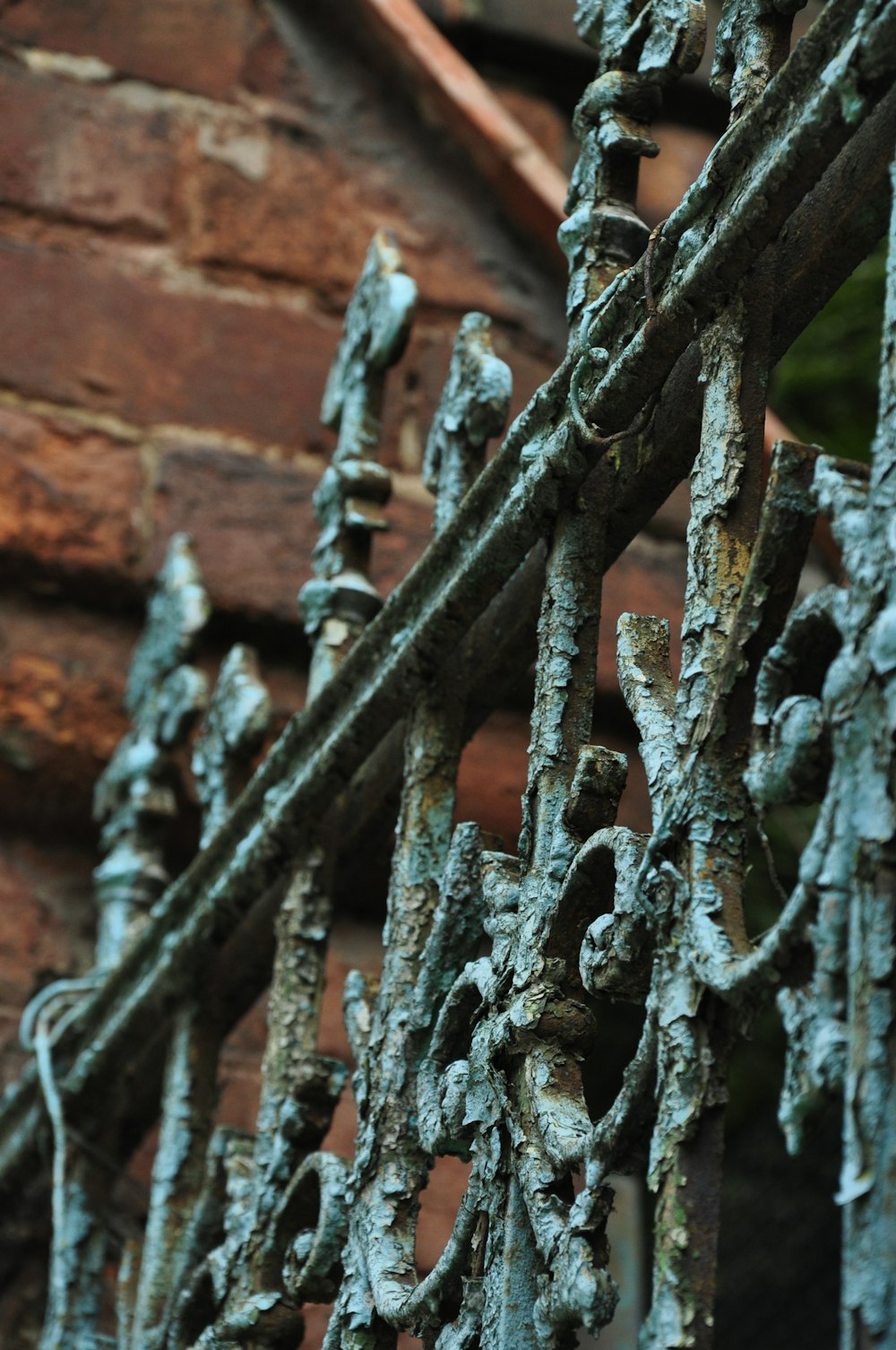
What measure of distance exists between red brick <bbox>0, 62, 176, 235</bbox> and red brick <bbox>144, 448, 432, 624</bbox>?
323 mm

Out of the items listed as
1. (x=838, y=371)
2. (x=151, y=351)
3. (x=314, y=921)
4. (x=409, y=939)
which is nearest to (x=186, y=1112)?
(x=314, y=921)

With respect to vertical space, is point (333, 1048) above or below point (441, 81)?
below

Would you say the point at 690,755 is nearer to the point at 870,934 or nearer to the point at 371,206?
the point at 870,934

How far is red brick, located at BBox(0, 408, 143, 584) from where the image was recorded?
7.35 ft

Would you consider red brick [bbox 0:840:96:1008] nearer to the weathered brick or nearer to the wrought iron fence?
the weathered brick

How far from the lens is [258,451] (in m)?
2.36

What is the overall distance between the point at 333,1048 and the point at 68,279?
0.93 meters

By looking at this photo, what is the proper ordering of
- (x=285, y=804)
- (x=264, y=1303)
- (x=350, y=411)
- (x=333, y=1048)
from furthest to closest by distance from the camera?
(x=333, y=1048)
(x=350, y=411)
(x=285, y=804)
(x=264, y=1303)

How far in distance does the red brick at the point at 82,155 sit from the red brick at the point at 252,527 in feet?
1.06

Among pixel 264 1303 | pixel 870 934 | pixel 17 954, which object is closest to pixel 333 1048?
pixel 17 954

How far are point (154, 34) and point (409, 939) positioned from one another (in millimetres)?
1697

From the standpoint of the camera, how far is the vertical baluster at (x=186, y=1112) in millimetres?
1439

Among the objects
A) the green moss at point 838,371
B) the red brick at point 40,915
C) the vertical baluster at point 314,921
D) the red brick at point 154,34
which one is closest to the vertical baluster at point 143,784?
the red brick at point 40,915

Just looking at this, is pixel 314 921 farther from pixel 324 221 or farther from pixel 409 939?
pixel 324 221
